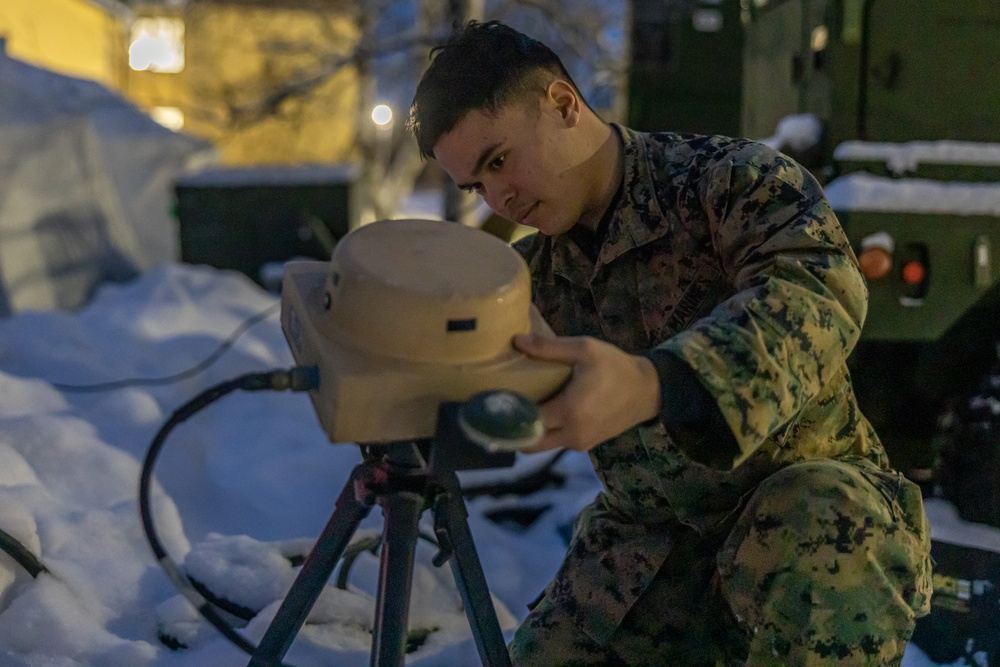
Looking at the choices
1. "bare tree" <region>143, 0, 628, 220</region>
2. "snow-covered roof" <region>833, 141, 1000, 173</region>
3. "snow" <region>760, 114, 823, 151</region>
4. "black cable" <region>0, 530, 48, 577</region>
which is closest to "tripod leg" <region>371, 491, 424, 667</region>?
"black cable" <region>0, 530, 48, 577</region>

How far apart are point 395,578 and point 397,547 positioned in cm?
4

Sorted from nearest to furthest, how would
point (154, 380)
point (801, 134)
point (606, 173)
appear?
point (606, 173) < point (801, 134) < point (154, 380)

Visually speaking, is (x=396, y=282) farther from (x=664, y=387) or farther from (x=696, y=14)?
(x=696, y=14)

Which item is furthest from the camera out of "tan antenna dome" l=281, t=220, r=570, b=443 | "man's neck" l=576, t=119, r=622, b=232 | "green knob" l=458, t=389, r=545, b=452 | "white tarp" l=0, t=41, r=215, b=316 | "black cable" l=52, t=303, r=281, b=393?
"white tarp" l=0, t=41, r=215, b=316

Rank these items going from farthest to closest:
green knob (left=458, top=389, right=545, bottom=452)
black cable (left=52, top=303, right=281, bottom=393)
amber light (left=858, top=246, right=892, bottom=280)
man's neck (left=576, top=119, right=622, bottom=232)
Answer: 1. black cable (left=52, top=303, right=281, bottom=393)
2. amber light (left=858, top=246, right=892, bottom=280)
3. man's neck (left=576, top=119, right=622, bottom=232)
4. green knob (left=458, top=389, right=545, bottom=452)

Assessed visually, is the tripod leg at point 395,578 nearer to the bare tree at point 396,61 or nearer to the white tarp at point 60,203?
the white tarp at point 60,203

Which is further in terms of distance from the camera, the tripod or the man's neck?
the man's neck

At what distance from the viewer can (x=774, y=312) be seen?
4.12 feet

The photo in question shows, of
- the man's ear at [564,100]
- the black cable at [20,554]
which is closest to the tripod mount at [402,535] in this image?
the man's ear at [564,100]

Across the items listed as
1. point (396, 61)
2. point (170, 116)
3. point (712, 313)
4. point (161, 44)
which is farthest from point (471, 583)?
point (161, 44)

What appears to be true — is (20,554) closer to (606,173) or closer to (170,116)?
(606,173)

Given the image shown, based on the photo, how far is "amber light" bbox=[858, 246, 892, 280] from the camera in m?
2.57

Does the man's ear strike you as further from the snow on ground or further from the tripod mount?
the snow on ground

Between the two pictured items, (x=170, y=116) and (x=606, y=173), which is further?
Answer: (x=170, y=116)
